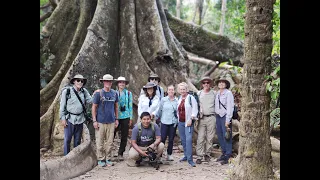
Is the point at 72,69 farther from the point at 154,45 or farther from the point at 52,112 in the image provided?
the point at 154,45

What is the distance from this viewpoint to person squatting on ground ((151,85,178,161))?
6539mm

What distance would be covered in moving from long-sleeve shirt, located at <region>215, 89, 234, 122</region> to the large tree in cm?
230

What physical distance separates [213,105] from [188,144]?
0.98 m

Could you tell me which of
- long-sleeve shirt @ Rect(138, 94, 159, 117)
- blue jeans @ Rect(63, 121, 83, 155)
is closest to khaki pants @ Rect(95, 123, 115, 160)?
blue jeans @ Rect(63, 121, 83, 155)

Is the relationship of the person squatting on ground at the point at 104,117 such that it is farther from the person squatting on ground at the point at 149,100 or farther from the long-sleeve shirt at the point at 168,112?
the long-sleeve shirt at the point at 168,112

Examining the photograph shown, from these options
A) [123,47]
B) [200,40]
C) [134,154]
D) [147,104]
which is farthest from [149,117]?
[200,40]

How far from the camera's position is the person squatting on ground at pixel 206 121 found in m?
6.66

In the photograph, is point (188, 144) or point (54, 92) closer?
point (188, 144)

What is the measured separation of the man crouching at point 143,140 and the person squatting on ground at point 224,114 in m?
1.33

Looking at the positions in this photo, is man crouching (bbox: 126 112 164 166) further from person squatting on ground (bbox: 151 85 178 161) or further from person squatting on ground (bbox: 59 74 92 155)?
person squatting on ground (bbox: 59 74 92 155)

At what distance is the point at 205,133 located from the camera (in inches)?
267
